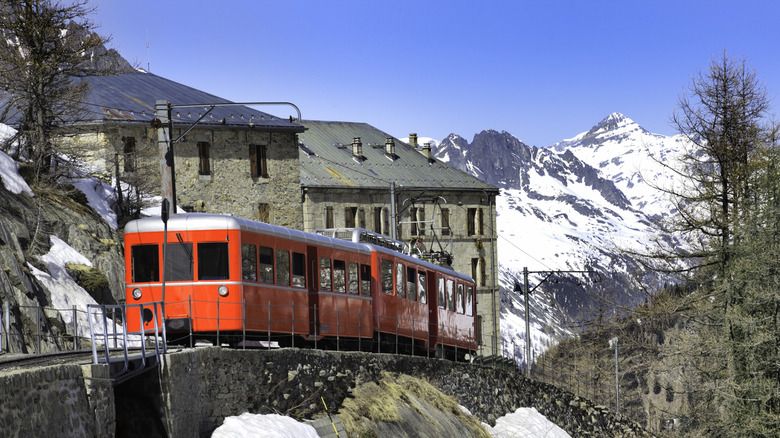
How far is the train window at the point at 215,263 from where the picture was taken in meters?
19.5

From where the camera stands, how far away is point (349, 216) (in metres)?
60.1

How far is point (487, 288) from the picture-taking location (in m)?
67.3

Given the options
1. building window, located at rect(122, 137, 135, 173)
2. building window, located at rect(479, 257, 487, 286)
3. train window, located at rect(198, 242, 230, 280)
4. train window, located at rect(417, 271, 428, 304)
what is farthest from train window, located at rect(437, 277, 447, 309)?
building window, located at rect(479, 257, 487, 286)

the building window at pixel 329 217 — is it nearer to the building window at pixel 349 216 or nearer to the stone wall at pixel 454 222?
the stone wall at pixel 454 222

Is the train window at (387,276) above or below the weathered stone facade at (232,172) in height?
below

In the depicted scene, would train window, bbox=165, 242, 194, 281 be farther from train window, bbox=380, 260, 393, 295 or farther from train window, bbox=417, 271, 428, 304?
train window, bbox=417, 271, 428, 304

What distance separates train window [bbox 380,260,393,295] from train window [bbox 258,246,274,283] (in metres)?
5.96

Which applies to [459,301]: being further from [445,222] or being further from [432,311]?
[445,222]

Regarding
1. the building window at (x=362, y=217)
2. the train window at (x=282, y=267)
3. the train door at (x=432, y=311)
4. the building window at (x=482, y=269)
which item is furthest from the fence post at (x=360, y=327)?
the building window at (x=482, y=269)

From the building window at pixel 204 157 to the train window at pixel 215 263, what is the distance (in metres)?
28.1

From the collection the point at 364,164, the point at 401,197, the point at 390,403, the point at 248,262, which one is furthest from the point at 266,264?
the point at 364,164

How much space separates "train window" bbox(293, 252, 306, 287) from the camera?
2170cm

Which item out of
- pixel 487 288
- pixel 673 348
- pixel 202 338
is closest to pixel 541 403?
pixel 673 348

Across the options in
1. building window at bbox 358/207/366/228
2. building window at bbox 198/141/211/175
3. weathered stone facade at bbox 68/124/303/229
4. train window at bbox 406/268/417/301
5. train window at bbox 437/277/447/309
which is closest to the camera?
train window at bbox 406/268/417/301
